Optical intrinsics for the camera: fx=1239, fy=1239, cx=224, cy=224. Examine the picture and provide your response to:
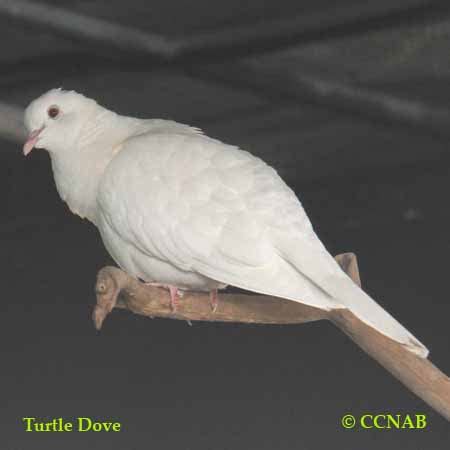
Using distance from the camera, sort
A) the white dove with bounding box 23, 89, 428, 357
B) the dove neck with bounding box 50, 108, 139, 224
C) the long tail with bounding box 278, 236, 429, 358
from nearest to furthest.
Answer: the long tail with bounding box 278, 236, 429, 358, the white dove with bounding box 23, 89, 428, 357, the dove neck with bounding box 50, 108, 139, 224

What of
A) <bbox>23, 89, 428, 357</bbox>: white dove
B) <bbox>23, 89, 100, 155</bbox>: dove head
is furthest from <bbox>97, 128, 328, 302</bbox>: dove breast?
<bbox>23, 89, 100, 155</bbox>: dove head

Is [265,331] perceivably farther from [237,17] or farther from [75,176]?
[75,176]

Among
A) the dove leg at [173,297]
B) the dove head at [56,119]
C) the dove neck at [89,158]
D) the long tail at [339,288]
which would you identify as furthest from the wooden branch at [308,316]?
the dove head at [56,119]

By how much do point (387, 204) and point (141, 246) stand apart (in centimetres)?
239

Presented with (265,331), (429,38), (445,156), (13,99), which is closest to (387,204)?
(445,156)

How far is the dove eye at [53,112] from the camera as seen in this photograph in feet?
7.38

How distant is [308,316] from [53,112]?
60 centimetres

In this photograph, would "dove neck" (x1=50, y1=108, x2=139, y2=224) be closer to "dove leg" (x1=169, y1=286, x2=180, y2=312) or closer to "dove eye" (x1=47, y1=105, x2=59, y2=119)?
"dove eye" (x1=47, y1=105, x2=59, y2=119)

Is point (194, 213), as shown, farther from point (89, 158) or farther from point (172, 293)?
point (89, 158)

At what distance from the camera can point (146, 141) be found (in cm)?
217

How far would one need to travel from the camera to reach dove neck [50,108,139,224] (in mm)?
2225

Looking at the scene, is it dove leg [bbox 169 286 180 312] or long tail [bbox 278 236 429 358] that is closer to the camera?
long tail [bbox 278 236 429 358]

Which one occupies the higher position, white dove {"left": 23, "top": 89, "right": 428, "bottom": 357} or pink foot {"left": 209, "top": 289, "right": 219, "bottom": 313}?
white dove {"left": 23, "top": 89, "right": 428, "bottom": 357}

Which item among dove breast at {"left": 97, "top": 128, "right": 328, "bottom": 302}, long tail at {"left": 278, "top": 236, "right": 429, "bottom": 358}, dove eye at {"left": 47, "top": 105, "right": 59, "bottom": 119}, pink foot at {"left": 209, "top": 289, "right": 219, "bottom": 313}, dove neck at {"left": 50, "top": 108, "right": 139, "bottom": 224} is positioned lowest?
long tail at {"left": 278, "top": 236, "right": 429, "bottom": 358}
